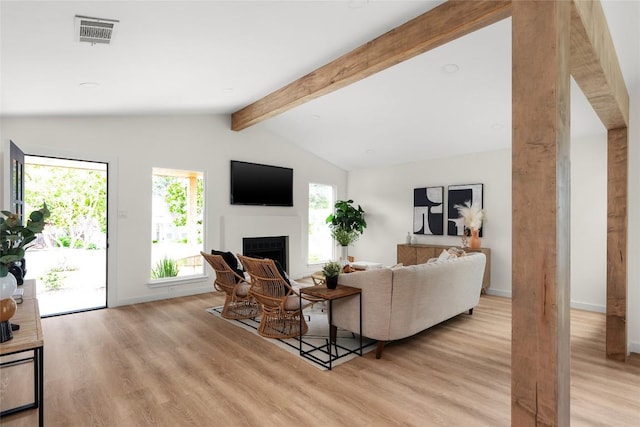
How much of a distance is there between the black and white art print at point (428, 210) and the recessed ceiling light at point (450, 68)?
9.73ft

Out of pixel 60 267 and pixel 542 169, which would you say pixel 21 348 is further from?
pixel 60 267

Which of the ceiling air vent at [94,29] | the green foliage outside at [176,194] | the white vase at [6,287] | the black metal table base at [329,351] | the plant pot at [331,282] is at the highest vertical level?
the ceiling air vent at [94,29]

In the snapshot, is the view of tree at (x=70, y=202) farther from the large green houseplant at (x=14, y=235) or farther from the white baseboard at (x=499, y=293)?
the white baseboard at (x=499, y=293)

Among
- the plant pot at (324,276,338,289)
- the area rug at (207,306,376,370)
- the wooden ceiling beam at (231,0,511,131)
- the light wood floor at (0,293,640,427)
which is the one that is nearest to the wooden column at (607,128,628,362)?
the light wood floor at (0,293,640,427)

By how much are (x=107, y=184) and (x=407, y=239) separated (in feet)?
17.2

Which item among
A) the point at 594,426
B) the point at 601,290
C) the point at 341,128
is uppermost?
the point at 341,128

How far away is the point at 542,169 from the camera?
1335 millimetres

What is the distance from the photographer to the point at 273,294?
11.8 feet

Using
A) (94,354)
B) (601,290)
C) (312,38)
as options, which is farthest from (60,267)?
(601,290)

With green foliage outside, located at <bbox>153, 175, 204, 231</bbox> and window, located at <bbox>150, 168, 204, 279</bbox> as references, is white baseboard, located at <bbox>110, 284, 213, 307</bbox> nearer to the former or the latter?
window, located at <bbox>150, 168, 204, 279</bbox>

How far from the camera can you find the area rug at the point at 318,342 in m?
3.14

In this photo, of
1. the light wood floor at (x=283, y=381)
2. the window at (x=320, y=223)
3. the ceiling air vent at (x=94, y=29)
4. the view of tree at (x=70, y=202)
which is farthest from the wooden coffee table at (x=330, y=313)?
the view of tree at (x=70, y=202)

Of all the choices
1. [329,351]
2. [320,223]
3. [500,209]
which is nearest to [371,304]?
[329,351]

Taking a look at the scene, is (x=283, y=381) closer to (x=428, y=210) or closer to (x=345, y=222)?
(x=428, y=210)
